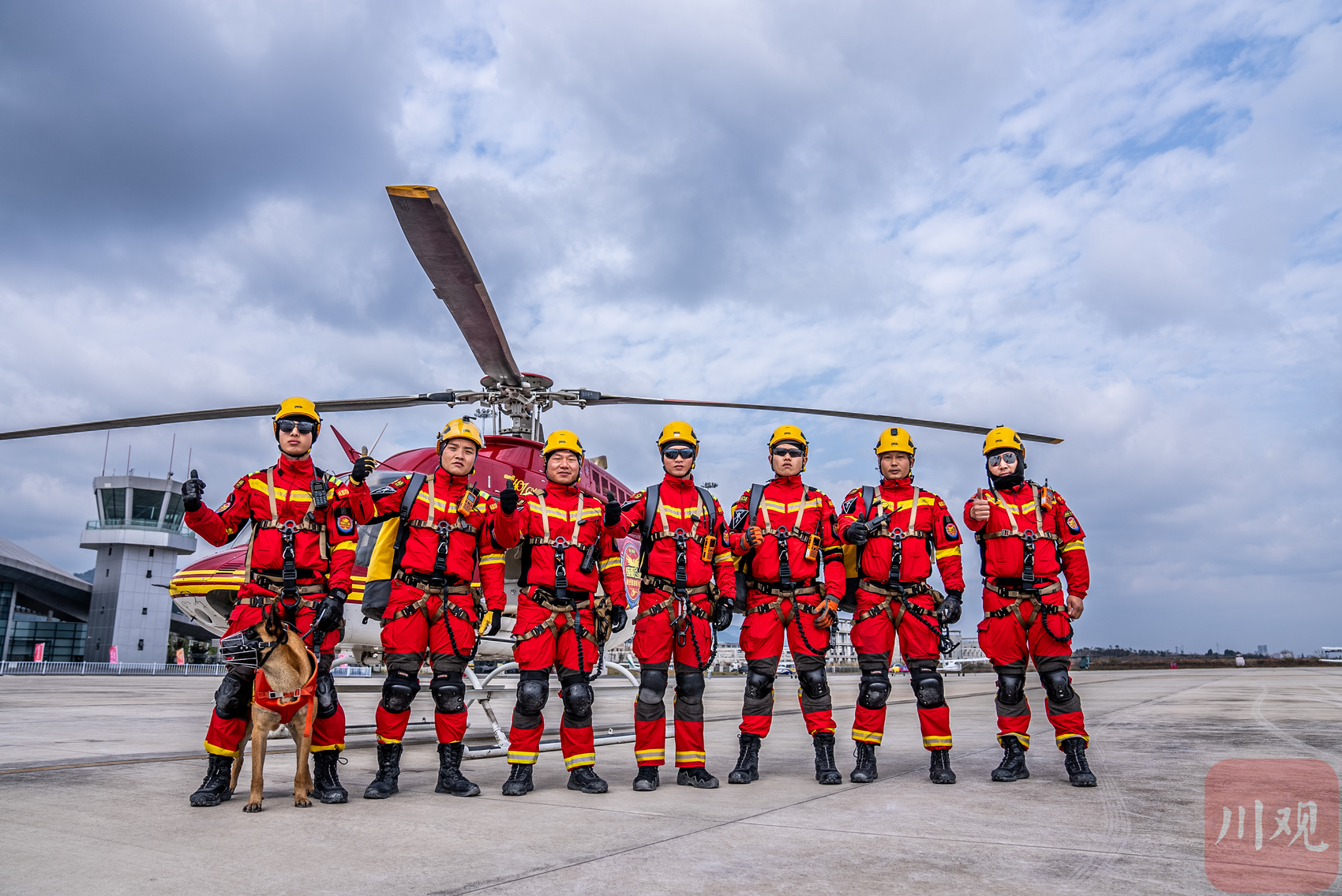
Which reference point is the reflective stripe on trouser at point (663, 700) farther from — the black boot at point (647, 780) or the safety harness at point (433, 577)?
the safety harness at point (433, 577)

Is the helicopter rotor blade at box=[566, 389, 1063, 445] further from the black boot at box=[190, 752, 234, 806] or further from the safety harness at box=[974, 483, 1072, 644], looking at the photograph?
the black boot at box=[190, 752, 234, 806]

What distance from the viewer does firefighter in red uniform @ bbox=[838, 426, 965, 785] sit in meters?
5.46

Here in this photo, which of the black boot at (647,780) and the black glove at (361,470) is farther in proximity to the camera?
the black boot at (647,780)

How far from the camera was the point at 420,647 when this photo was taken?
5074mm

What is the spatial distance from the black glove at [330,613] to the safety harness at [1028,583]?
422 cm

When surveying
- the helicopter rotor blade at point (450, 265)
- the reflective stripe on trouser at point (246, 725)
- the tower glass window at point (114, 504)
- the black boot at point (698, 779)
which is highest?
the tower glass window at point (114, 504)

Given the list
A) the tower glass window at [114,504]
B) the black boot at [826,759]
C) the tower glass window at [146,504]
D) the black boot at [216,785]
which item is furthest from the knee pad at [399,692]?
the tower glass window at [114,504]

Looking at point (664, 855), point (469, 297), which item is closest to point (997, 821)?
point (664, 855)

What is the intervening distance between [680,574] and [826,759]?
1.52 m

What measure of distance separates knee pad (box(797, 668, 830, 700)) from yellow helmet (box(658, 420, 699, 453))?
1692 millimetres

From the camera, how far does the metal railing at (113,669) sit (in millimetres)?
40216

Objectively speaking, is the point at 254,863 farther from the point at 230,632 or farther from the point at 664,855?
the point at 230,632

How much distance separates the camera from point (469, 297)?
672 cm

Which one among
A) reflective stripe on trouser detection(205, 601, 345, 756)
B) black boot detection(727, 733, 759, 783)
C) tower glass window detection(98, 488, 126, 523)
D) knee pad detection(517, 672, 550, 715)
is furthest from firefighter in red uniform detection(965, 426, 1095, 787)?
tower glass window detection(98, 488, 126, 523)
